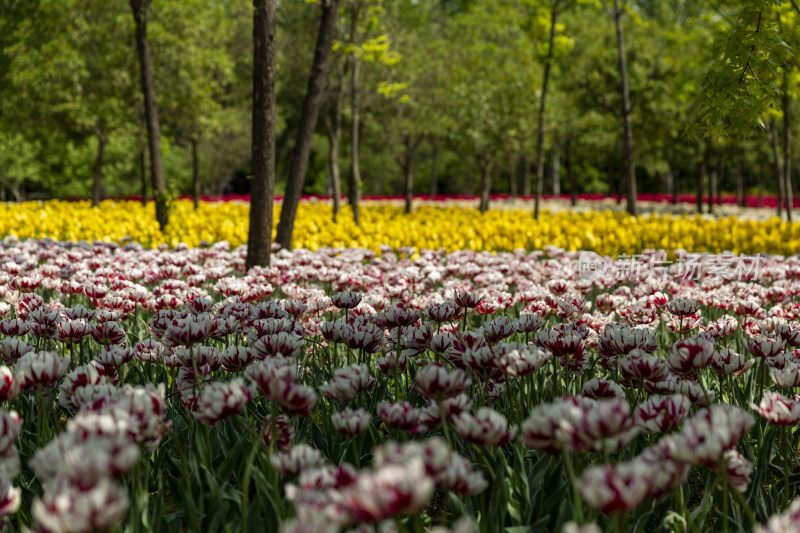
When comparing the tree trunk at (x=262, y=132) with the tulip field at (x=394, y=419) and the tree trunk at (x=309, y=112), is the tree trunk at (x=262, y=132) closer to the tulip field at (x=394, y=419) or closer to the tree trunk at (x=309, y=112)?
the tree trunk at (x=309, y=112)

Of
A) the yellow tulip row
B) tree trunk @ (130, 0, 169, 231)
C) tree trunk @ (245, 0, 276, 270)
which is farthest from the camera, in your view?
tree trunk @ (130, 0, 169, 231)

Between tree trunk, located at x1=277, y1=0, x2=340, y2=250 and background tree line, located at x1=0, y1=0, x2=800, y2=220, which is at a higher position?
background tree line, located at x1=0, y1=0, x2=800, y2=220

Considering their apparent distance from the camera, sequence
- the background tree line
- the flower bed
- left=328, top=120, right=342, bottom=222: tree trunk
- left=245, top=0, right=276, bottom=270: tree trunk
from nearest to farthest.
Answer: the flower bed → left=245, top=0, right=276, bottom=270: tree trunk → the background tree line → left=328, top=120, right=342, bottom=222: tree trunk

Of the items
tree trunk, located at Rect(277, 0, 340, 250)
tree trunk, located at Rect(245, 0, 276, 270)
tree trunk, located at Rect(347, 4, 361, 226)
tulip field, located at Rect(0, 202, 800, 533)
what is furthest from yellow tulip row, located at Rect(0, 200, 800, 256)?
tulip field, located at Rect(0, 202, 800, 533)

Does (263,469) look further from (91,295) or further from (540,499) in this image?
(91,295)

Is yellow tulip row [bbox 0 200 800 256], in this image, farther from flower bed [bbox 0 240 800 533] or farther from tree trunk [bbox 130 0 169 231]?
flower bed [bbox 0 240 800 533]

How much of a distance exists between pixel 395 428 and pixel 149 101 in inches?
515

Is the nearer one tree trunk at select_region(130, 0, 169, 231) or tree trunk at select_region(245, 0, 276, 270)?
tree trunk at select_region(245, 0, 276, 270)

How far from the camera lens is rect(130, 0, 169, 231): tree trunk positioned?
1284 centimetres

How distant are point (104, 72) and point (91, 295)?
58.4 feet

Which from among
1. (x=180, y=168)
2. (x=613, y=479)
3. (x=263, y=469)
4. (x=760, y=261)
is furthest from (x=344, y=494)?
(x=180, y=168)

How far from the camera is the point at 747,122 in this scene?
160 inches

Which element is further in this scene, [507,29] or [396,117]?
[507,29]

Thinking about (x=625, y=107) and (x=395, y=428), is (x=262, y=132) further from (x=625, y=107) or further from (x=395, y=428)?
(x=625, y=107)
